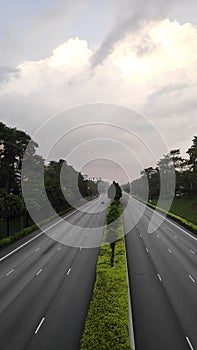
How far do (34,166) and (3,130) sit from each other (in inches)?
551

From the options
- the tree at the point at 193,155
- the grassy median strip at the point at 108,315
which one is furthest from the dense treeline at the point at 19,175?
the tree at the point at 193,155

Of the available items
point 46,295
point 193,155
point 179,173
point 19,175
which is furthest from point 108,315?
point 179,173

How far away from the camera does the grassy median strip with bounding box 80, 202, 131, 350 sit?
11.4 meters

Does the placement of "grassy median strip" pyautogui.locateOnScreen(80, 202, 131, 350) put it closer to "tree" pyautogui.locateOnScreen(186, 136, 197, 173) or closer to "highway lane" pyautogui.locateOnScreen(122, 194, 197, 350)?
"highway lane" pyautogui.locateOnScreen(122, 194, 197, 350)

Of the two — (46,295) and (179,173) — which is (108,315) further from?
(179,173)

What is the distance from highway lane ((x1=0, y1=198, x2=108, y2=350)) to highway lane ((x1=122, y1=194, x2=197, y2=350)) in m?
3.36

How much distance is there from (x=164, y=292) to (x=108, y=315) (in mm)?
6669

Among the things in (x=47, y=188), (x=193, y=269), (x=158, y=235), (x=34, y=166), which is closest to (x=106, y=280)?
(x=193, y=269)

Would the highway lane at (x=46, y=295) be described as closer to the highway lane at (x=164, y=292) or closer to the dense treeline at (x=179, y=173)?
the highway lane at (x=164, y=292)

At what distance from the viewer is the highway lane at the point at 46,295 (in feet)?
44.7

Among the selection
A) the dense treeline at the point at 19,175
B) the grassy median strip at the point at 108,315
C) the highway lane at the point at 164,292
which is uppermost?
the dense treeline at the point at 19,175

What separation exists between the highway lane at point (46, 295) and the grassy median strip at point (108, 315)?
3.76 ft

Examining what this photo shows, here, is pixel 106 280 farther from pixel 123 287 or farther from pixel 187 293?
pixel 187 293

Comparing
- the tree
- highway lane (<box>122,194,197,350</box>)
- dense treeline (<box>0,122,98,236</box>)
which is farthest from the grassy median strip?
the tree
